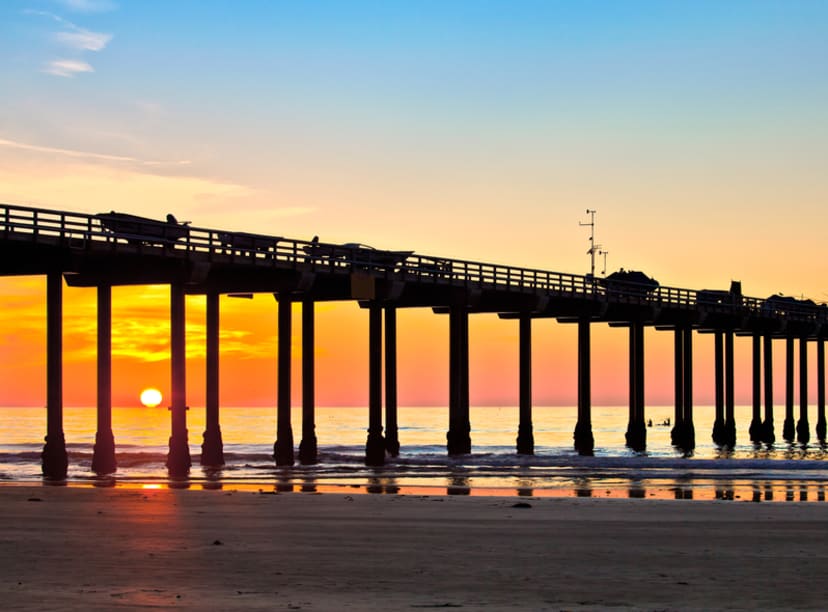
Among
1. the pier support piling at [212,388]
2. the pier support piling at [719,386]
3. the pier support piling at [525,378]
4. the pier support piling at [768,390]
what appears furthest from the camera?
the pier support piling at [768,390]

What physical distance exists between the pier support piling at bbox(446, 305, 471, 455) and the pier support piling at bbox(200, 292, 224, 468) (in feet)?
42.4

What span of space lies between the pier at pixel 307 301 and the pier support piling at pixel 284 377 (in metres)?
0.05

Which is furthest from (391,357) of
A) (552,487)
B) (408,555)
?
(408,555)

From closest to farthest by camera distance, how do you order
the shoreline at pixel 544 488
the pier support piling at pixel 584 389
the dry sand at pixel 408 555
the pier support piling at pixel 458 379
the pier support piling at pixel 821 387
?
the dry sand at pixel 408 555 → the shoreline at pixel 544 488 → the pier support piling at pixel 458 379 → the pier support piling at pixel 584 389 → the pier support piling at pixel 821 387

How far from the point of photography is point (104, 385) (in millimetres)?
45469

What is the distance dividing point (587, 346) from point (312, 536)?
4812 cm

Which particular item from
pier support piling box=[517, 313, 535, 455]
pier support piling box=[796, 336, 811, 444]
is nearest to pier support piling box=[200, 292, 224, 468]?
pier support piling box=[517, 313, 535, 455]

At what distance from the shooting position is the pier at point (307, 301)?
1726 inches

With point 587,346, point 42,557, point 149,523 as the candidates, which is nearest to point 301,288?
point 587,346

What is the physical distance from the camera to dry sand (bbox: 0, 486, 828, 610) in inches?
627

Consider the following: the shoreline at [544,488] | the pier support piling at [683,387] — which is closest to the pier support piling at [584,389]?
the pier support piling at [683,387]

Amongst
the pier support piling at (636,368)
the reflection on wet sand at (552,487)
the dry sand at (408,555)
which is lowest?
the reflection on wet sand at (552,487)

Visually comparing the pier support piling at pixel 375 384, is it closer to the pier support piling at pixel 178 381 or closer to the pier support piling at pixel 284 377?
the pier support piling at pixel 284 377

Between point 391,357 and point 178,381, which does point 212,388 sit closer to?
point 178,381
